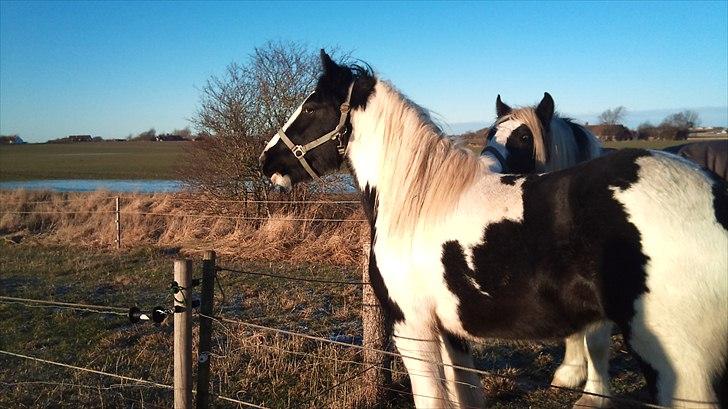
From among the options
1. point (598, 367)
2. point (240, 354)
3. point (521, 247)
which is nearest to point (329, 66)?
point (521, 247)

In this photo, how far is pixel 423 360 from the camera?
2.77 metres

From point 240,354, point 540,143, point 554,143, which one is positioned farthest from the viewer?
point 240,354

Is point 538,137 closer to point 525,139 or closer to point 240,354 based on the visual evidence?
point 525,139

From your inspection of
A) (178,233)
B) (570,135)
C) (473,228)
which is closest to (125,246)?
(178,233)

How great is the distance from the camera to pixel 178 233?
1200 centimetres

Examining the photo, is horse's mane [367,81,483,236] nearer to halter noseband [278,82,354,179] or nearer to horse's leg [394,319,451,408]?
halter noseband [278,82,354,179]

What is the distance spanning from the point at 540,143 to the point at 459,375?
226 centimetres

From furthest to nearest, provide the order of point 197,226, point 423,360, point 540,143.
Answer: point 197,226
point 540,143
point 423,360

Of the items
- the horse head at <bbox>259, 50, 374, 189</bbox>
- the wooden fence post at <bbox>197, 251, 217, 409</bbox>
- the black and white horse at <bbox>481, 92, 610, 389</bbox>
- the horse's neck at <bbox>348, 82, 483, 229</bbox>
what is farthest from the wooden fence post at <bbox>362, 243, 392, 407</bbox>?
the black and white horse at <bbox>481, 92, 610, 389</bbox>

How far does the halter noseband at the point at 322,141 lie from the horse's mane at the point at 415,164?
0.16m

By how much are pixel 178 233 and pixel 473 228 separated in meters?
10.6

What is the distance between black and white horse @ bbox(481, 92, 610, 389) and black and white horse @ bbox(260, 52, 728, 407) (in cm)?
144

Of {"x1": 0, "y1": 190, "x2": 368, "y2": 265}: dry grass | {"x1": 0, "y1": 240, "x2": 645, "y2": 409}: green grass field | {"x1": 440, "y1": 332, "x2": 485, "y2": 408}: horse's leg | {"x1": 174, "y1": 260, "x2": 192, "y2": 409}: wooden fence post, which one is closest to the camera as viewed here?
{"x1": 440, "y1": 332, "x2": 485, "y2": 408}: horse's leg

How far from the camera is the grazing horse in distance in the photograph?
445 centimetres
